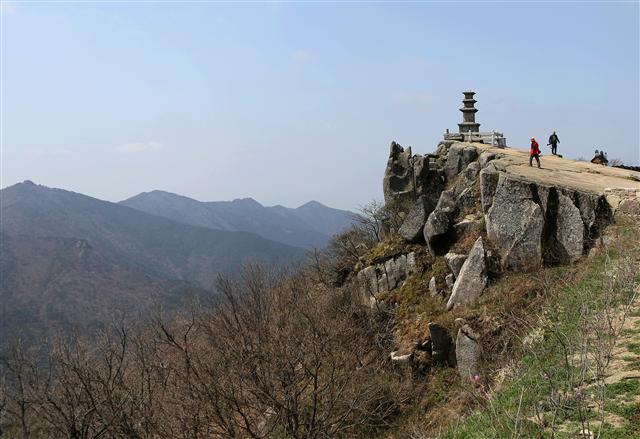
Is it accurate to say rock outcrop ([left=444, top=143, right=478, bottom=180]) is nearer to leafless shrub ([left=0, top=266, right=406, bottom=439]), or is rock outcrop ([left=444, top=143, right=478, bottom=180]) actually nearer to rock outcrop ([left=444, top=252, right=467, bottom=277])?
rock outcrop ([left=444, top=252, right=467, bottom=277])

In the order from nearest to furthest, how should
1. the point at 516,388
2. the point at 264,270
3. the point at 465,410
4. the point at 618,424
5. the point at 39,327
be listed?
the point at 618,424
the point at 516,388
the point at 465,410
the point at 264,270
the point at 39,327

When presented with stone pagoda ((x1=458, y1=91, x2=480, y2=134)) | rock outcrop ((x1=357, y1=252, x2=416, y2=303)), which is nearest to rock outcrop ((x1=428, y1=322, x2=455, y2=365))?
rock outcrop ((x1=357, y1=252, x2=416, y2=303))

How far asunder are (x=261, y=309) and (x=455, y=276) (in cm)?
1325

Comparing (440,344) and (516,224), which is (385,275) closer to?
(440,344)

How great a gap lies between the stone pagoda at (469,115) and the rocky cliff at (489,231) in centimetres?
1005

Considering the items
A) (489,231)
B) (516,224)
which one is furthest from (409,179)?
(516,224)

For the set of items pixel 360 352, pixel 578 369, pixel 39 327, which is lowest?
pixel 39 327

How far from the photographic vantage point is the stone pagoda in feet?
144

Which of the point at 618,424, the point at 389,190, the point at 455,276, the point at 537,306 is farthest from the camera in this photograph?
the point at 389,190

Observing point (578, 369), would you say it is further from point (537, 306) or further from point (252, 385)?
point (252, 385)

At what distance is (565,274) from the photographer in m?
21.2

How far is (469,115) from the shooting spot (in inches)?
1743

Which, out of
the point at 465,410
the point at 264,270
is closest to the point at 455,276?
the point at 465,410

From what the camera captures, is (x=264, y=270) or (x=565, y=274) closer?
(x=565, y=274)
